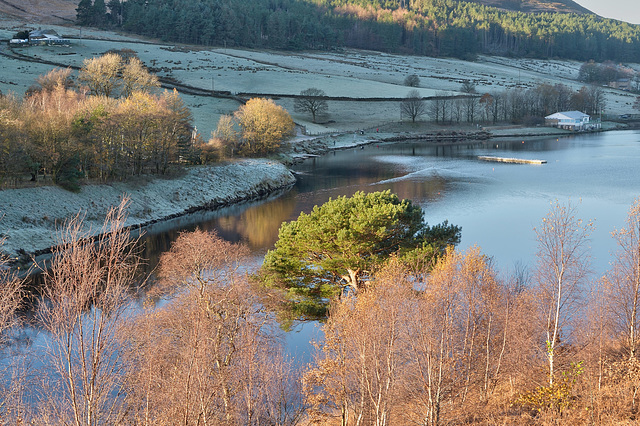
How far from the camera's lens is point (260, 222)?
153 ft

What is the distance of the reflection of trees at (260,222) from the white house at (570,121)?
8385cm

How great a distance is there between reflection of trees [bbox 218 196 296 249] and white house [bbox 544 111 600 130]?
8385cm

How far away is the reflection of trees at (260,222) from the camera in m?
40.5

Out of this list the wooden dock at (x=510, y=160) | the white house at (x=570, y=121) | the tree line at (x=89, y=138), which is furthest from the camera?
the white house at (x=570, y=121)

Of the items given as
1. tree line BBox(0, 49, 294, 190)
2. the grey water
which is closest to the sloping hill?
tree line BBox(0, 49, 294, 190)

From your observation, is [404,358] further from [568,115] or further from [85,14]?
[85,14]

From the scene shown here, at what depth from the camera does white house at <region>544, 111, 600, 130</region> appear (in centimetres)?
12050

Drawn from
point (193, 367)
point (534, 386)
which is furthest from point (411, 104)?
point (193, 367)

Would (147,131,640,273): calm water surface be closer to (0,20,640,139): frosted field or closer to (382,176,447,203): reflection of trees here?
(382,176,447,203): reflection of trees

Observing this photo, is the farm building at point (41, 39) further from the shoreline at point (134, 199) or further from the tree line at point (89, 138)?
the shoreline at point (134, 199)

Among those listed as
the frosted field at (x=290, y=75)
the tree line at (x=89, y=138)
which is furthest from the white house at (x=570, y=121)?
the tree line at (x=89, y=138)

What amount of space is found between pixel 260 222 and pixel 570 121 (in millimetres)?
93752

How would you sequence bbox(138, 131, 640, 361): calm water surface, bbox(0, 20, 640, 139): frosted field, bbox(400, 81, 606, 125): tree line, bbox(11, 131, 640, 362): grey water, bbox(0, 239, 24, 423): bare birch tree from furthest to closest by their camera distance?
bbox(400, 81, 606, 125): tree line, bbox(0, 20, 640, 139): frosted field, bbox(138, 131, 640, 361): calm water surface, bbox(11, 131, 640, 362): grey water, bbox(0, 239, 24, 423): bare birch tree

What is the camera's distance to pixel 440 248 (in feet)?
89.1
